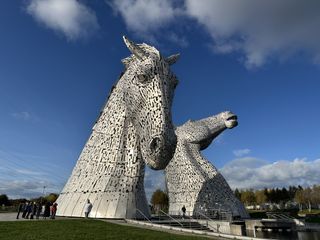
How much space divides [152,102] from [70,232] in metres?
5.01

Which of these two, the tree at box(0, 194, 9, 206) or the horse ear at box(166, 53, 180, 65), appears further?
the tree at box(0, 194, 9, 206)

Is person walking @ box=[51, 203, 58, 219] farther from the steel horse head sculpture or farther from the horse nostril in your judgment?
the steel horse head sculpture

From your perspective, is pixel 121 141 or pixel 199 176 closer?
pixel 121 141

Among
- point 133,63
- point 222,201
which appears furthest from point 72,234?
point 222,201

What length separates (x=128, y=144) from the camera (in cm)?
1322

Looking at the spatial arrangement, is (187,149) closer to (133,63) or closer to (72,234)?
(133,63)

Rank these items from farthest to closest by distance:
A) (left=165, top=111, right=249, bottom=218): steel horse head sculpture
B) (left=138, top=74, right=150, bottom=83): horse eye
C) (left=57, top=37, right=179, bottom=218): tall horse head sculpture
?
(left=165, top=111, right=249, bottom=218): steel horse head sculpture
(left=138, top=74, right=150, bottom=83): horse eye
(left=57, top=37, right=179, bottom=218): tall horse head sculpture

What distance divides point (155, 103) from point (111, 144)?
2.97 m

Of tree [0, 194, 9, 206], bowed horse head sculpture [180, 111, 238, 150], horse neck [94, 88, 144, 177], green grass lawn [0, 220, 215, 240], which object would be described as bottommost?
green grass lawn [0, 220, 215, 240]

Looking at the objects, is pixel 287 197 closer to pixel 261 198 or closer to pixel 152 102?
pixel 261 198

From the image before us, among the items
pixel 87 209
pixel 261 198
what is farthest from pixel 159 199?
pixel 87 209

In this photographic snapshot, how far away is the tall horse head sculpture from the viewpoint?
11258 millimetres

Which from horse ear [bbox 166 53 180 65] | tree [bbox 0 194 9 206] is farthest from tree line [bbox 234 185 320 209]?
horse ear [bbox 166 53 180 65]

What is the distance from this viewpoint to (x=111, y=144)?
13.2m
